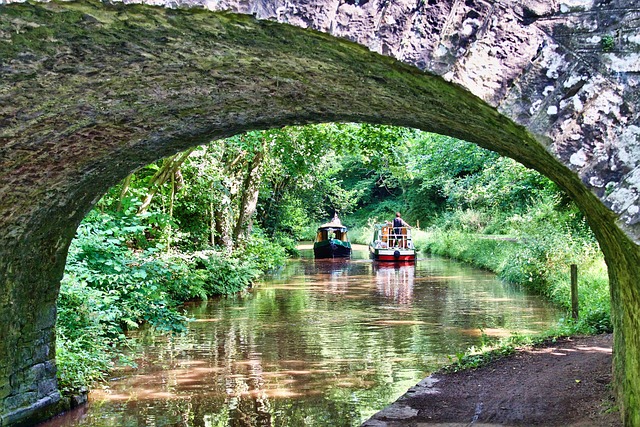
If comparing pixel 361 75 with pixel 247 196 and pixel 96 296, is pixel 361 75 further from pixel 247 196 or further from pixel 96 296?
pixel 247 196

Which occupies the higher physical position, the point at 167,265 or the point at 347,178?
the point at 347,178

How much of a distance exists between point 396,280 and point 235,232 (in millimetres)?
5635

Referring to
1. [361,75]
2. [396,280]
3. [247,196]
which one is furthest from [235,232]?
[361,75]

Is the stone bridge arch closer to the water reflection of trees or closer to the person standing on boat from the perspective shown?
the water reflection of trees

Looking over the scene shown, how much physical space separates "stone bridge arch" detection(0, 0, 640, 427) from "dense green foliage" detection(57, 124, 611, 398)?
4.27 metres

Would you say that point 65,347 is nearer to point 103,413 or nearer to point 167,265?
point 103,413

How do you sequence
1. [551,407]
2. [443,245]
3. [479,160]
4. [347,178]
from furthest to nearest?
1. [347,178]
2. [443,245]
3. [479,160]
4. [551,407]

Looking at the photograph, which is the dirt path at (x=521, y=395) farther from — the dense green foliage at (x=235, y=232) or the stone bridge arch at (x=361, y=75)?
the dense green foliage at (x=235, y=232)

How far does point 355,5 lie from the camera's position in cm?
292

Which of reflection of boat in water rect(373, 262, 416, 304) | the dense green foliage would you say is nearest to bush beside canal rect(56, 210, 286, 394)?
the dense green foliage

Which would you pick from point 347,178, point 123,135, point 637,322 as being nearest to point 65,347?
point 123,135

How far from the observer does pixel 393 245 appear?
3244cm

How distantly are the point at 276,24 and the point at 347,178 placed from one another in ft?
184

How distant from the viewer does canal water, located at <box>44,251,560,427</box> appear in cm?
795
